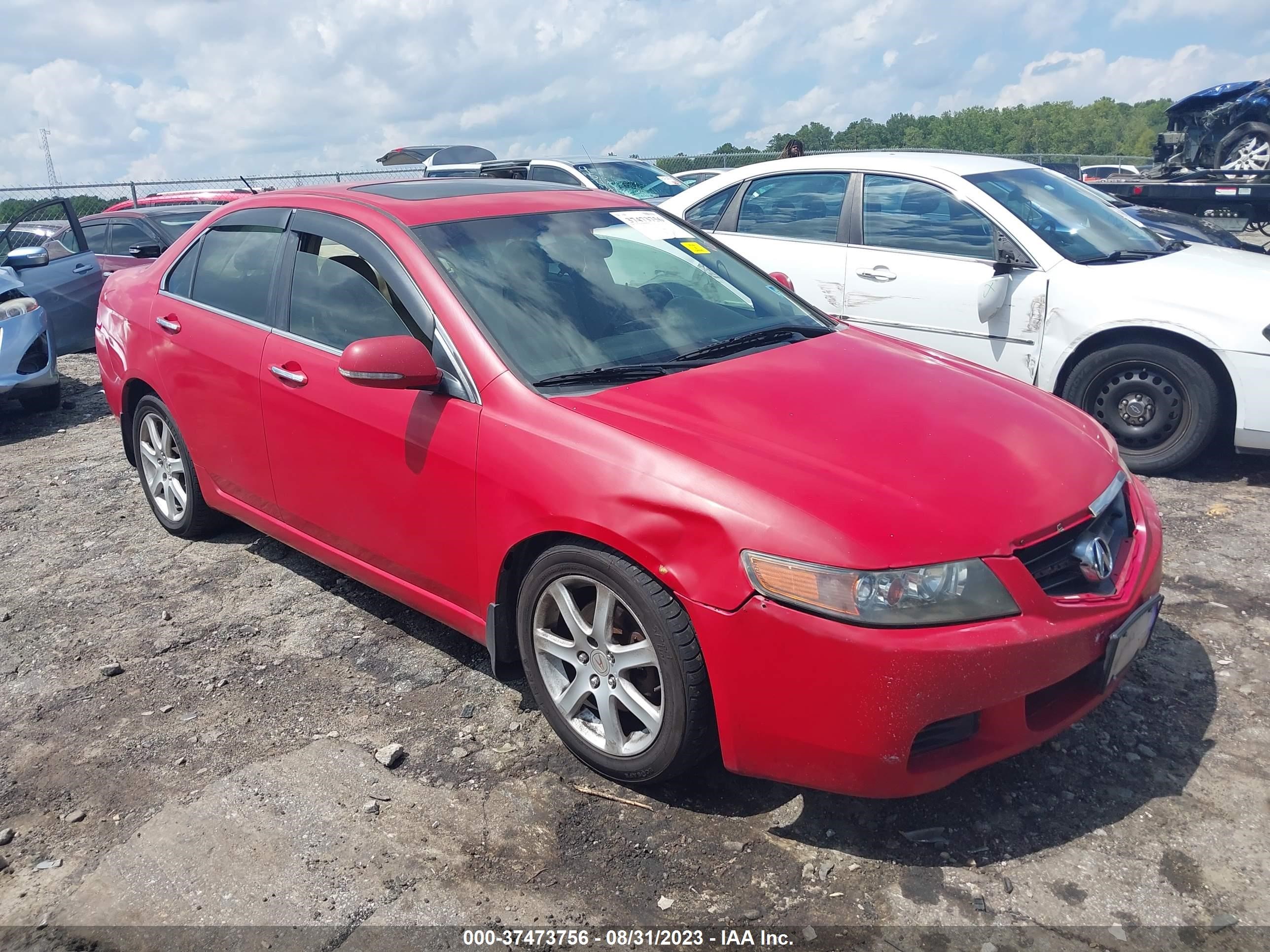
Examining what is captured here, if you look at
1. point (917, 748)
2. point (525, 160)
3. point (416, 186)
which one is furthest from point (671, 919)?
→ point (525, 160)

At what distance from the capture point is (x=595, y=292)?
11.6ft

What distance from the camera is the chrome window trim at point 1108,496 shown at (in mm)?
2855

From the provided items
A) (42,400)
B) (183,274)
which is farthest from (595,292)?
(42,400)

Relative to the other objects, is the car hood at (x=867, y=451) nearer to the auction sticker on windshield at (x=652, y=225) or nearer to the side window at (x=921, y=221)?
the auction sticker on windshield at (x=652, y=225)

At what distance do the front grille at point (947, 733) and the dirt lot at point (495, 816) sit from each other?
0.37 m

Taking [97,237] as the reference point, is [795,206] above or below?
above

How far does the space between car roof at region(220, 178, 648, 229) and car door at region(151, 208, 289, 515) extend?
15 cm

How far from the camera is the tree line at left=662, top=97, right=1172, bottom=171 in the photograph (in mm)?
43000

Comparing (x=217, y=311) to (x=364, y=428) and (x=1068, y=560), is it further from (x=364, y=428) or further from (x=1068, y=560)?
(x=1068, y=560)

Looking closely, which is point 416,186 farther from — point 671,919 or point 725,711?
point 671,919

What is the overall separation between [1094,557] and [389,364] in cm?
213

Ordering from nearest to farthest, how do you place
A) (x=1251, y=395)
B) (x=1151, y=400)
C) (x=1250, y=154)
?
(x=1251, y=395) → (x=1151, y=400) → (x=1250, y=154)

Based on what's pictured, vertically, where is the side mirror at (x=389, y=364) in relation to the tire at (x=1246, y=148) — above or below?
below

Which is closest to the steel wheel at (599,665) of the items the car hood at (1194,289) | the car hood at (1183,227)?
the car hood at (1194,289)
